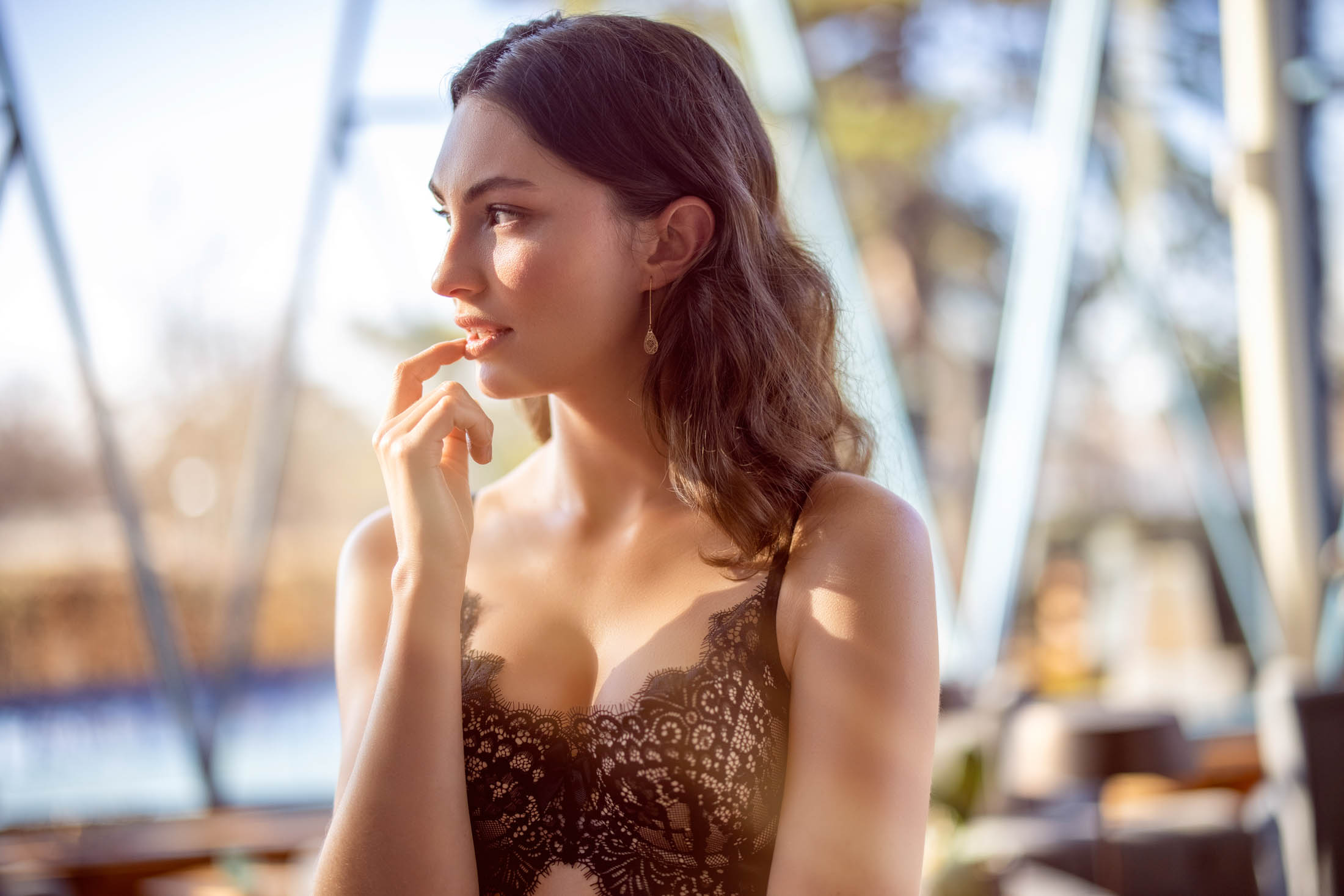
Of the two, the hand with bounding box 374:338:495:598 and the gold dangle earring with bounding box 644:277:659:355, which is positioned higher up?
the gold dangle earring with bounding box 644:277:659:355

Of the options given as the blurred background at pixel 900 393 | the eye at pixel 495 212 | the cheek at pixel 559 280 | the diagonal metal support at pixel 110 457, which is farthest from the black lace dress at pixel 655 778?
the diagonal metal support at pixel 110 457

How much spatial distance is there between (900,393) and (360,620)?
15.2 feet

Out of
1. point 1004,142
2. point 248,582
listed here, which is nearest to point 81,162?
point 248,582

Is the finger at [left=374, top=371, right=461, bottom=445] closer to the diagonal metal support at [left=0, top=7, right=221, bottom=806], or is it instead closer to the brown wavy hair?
the brown wavy hair

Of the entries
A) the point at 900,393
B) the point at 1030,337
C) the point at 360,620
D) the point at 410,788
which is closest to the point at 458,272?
the point at 360,620

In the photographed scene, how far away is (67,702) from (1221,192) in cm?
535

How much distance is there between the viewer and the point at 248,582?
15.3 ft

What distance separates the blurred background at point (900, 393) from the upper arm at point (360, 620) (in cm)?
160

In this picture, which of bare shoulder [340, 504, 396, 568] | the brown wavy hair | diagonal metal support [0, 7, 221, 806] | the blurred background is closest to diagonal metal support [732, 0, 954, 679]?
the blurred background

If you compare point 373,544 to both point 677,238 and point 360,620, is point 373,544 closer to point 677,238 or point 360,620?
point 360,620

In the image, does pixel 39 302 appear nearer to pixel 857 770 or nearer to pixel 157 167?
pixel 157 167

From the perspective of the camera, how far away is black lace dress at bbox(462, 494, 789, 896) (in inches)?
47.6

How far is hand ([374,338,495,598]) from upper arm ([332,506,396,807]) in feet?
0.14

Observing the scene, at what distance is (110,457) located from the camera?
404 centimetres
